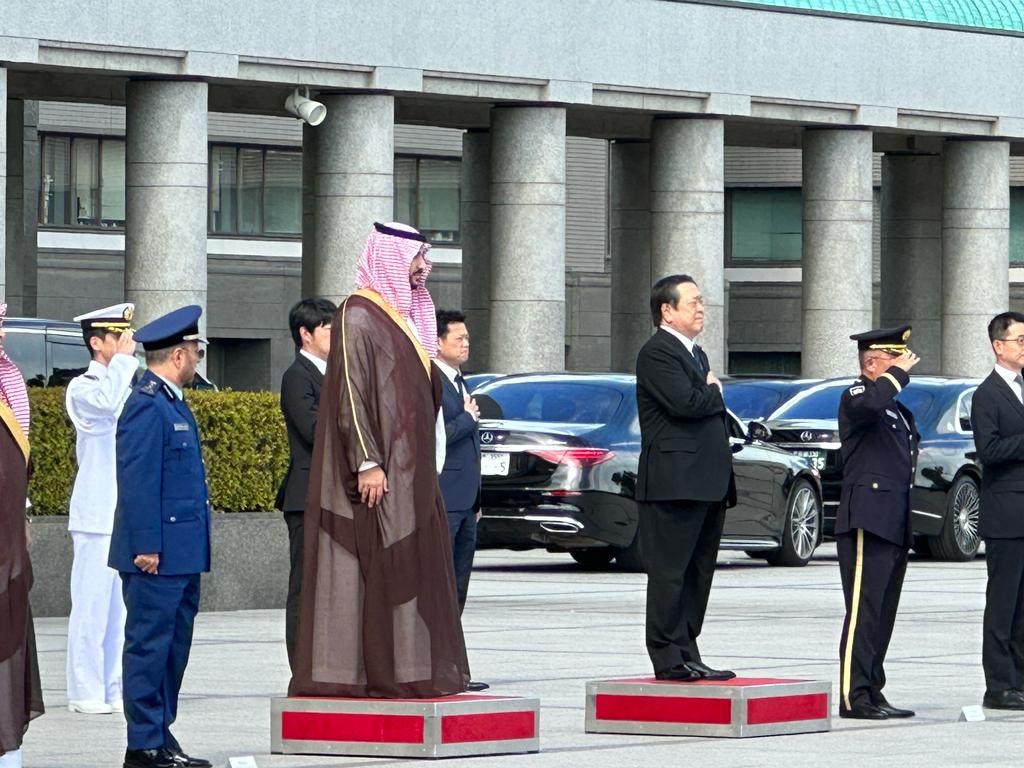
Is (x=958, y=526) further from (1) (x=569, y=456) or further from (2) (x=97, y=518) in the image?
(2) (x=97, y=518)

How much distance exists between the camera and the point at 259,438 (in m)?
18.1

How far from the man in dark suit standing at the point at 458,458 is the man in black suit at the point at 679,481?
195cm

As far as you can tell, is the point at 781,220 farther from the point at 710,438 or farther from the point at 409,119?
the point at 710,438

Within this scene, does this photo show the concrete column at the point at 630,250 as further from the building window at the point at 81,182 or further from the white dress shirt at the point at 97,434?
the white dress shirt at the point at 97,434

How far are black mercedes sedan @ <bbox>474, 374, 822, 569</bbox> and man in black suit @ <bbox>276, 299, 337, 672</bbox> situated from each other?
8094 mm

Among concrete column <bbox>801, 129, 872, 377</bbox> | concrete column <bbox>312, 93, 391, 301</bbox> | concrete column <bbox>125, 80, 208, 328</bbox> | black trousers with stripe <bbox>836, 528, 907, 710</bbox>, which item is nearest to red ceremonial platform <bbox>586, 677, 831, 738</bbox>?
black trousers with stripe <bbox>836, 528, 907, 710</bbox>

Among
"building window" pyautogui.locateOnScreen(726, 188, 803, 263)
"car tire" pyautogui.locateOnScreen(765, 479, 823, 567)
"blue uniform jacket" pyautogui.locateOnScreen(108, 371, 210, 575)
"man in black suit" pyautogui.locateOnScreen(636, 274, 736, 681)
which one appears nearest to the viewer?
"blue uniform jacket" pyautogui.locateOnScreen(108, 371, 210, 575)

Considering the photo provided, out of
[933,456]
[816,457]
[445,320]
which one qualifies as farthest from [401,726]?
[816,457]

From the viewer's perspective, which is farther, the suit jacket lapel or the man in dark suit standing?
the man in dark suit standing

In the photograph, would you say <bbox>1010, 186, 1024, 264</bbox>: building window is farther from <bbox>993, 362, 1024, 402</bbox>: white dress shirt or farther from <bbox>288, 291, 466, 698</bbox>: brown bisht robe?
<bbox>288, 291, 466, 698</bbox>: brown bisht robe

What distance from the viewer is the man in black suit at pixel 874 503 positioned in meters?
12.3

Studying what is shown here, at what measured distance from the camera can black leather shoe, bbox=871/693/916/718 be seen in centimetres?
1206

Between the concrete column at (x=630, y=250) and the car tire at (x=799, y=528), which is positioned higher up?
the concrete column at (x=630, y=250)

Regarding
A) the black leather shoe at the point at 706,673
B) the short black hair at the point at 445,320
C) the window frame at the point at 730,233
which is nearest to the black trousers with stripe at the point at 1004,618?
the black leather shoe at the point at 706,673
